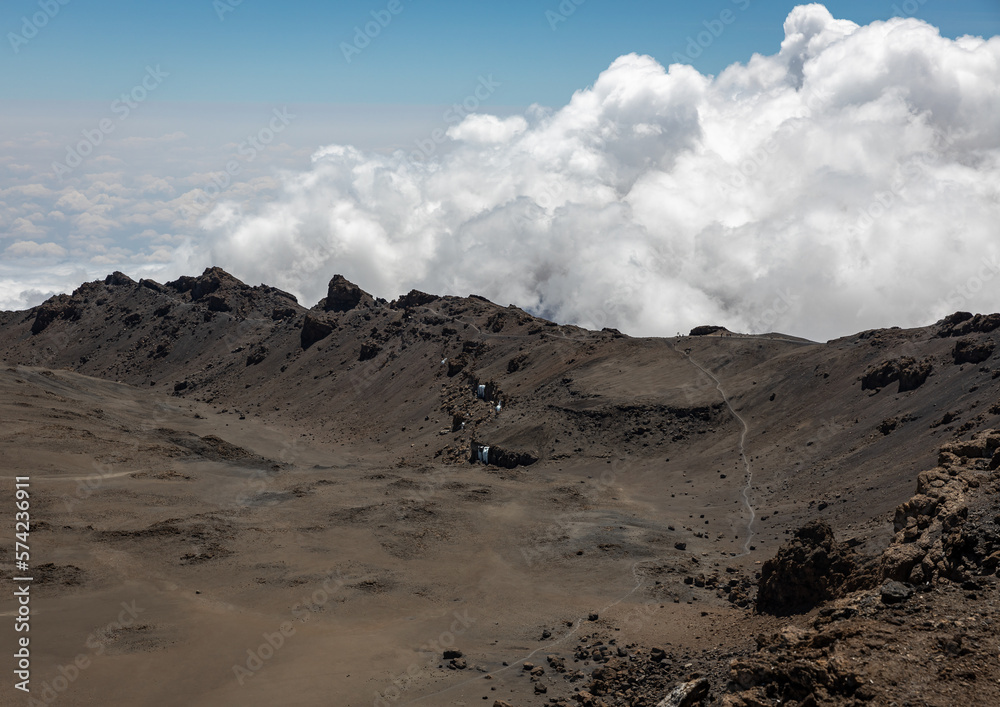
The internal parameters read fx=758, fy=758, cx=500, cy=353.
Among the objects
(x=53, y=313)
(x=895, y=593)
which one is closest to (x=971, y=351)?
(x=895, y=593)

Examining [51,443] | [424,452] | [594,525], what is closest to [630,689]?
[594,525]

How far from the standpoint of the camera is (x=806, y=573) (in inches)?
1038

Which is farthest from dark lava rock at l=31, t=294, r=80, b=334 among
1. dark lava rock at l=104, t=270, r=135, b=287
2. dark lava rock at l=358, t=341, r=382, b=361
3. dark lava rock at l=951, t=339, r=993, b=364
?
dark lava rock at l=951, t=339, r=993, b=364

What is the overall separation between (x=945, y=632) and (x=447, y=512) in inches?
1214

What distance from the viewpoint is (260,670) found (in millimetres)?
24891

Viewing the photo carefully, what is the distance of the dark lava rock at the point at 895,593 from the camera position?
1586 cm

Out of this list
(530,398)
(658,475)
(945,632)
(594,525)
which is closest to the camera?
(945,632)

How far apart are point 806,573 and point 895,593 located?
11.0m

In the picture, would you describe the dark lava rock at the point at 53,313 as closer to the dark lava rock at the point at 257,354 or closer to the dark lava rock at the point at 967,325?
the dark lava rock at the point at 257,354

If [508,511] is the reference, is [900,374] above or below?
above

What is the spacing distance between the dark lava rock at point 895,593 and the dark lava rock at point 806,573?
951 centimetres

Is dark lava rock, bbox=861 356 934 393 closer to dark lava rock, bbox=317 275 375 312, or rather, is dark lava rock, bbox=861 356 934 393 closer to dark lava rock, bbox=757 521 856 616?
dark lava rock, bbox=757 521 856 616

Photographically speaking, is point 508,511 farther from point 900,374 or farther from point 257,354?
point 257,354

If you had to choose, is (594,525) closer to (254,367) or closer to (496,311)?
(496,311)
